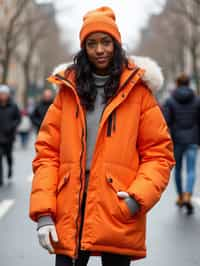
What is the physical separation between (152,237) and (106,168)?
16.0ft

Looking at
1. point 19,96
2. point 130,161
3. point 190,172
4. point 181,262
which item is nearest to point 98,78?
point 130,161

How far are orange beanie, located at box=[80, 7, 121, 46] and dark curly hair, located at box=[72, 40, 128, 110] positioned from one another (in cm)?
5

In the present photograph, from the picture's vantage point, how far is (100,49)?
12.5ft

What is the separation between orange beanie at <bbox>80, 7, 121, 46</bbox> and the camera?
379 centimetres

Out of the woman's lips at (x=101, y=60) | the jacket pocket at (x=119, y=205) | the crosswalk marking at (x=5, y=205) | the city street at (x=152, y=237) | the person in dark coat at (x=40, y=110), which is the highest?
the woman's lips at (x=101, y=60)

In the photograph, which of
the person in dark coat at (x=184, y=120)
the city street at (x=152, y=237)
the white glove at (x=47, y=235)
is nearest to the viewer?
the white glove at (x=47, y=235)

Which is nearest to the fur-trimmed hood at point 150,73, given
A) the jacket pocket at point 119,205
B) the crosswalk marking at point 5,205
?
the jacket pocket at point 119,205

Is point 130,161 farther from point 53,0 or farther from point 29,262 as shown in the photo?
point 53,0

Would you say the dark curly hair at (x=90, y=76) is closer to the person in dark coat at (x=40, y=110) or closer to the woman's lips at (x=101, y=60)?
the woman's lips at (x=101, y=60)

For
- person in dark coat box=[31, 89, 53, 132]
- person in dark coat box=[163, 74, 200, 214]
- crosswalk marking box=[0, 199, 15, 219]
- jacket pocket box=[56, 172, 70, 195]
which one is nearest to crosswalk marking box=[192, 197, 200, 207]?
person in dark coat box=[163, 74, 200, 214]

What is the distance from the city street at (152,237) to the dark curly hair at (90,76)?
3531 millimetres

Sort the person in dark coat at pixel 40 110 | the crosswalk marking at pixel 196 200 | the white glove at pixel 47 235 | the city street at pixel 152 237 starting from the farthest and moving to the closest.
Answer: the person in dark coat at pixel 40 110, the crosswalk marking at pixel 196 200, the city street at pixel 152 237, the white glove at pixel 47 235

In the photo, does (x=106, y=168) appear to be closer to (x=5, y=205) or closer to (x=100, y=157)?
(x=100, y=157)

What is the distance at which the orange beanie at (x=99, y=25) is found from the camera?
379cm
